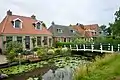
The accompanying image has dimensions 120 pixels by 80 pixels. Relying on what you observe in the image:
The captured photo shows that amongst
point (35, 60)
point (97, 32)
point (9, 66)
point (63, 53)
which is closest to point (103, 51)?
point (63, 53)

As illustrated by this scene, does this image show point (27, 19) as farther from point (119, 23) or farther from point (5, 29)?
point (119, 23)

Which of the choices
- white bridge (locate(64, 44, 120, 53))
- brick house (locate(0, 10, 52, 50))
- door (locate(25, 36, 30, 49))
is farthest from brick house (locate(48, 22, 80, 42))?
door (locate(25, 36, 30, 49))

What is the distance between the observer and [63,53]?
29484mm

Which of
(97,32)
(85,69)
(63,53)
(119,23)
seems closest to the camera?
(85,69)

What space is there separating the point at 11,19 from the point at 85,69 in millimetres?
23731

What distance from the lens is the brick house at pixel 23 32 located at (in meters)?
29.4

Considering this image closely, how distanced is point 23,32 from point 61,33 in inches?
570

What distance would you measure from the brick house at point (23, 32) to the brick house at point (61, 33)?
5.21 meters

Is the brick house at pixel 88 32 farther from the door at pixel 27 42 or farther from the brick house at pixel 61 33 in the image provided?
the door at pixel 27 42

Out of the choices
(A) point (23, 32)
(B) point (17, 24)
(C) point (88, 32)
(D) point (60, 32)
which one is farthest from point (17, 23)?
(C) point (88, 32)

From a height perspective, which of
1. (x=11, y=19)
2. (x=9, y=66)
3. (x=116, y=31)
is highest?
(x=11, y=19)

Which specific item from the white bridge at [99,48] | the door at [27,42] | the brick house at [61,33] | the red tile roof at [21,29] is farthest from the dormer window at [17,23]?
the brick house at [61,33]

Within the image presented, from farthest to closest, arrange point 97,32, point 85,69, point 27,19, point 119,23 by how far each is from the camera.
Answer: point 97,32, point 27,19, point 119,23, point 85,69

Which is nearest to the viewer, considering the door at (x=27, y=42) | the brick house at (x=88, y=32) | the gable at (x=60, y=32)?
the door at (x=27, y=42)
